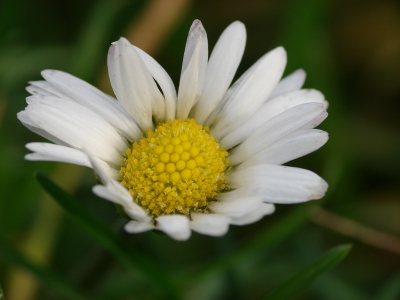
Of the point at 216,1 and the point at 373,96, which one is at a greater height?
the point at 216,1

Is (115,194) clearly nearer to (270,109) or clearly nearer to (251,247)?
(270,109)

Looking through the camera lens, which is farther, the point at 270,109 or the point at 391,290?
the point at 391,290

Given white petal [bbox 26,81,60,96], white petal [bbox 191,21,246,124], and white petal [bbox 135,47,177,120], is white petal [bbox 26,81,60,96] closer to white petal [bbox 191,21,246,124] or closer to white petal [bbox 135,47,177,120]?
white petal [bbox 135,47,177,120]

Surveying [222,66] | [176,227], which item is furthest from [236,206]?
[222,66]

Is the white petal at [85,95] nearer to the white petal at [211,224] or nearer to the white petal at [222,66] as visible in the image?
the white petal at [222,66]

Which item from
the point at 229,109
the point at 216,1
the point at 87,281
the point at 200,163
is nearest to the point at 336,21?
the point at 216,1

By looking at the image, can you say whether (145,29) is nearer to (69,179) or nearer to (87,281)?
(69,179)

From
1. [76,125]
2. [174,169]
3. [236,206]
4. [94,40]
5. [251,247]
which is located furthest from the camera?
[94,40]

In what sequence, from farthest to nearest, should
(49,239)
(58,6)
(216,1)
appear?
(216,1) → (58,6) → (49,239)
